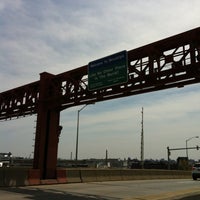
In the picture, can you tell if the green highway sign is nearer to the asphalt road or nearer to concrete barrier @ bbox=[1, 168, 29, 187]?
the asphalt road

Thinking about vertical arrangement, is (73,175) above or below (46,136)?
below

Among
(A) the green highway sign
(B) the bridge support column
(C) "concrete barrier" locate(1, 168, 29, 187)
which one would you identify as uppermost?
(A) the green highway sign

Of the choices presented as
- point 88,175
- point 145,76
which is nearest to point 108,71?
point 145,76

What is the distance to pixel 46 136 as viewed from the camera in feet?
89.6

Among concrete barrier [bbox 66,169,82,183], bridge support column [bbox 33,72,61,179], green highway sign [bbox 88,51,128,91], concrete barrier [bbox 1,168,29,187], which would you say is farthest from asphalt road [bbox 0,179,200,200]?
green highway sign [bbox 88,51,128,91]

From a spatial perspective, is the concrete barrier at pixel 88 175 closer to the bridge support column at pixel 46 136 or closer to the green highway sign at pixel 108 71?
the bridge support column at pixel 46 136

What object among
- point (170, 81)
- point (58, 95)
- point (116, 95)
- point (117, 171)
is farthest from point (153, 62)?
point (117, 171)

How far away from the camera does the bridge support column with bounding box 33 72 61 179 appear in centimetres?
2675

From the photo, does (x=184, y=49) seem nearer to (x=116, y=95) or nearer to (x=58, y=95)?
(x=116, y=95)

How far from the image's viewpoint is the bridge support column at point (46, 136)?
26.8 meters

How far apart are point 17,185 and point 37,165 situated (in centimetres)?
359

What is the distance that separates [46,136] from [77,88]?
4.76 meters

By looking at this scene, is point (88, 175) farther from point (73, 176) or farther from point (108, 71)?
point (108, 71)

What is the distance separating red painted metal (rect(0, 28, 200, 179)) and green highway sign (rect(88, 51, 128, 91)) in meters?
0.40
